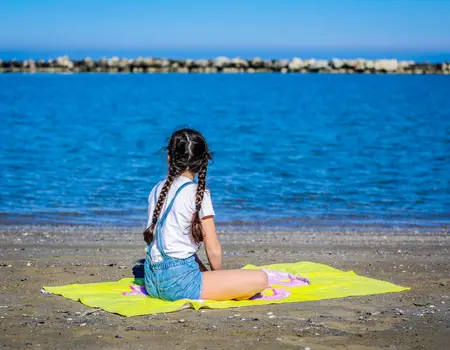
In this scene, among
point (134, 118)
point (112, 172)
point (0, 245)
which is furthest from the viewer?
point (134, 118)

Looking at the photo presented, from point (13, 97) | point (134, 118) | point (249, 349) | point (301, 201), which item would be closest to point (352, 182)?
point (301, 201)

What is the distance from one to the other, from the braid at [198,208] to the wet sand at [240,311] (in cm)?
61

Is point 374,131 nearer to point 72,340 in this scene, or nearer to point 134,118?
point 134,118

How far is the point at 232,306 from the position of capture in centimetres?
623

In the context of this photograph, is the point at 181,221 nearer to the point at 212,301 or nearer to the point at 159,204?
the point at 159,204

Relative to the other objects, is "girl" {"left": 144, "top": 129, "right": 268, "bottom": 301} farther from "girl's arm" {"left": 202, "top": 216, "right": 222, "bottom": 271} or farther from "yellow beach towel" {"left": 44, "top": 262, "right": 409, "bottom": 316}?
"yellow beach towel" {"left": 44, "top": 262, "right": 409, "bottom": 316}

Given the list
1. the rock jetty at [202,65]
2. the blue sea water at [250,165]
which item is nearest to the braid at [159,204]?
the blue sea water at [250,165]

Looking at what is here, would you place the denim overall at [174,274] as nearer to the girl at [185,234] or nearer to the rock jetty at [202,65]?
the girl at [185,234]

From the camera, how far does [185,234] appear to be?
6.29 m

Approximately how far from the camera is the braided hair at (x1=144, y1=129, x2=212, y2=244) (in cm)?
618

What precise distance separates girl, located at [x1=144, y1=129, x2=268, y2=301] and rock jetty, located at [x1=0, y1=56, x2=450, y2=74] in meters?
124

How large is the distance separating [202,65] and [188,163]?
128996mm

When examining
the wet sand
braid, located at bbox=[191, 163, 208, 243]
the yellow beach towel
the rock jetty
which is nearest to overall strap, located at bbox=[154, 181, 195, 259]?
braid, located at bbox=[191, 163, 208, 243]

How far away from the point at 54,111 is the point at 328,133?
19.3 metres
